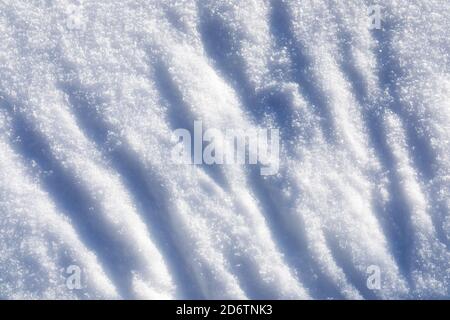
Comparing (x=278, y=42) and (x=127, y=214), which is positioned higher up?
(x=278, y=42)

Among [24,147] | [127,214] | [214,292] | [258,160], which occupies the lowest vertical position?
[214,292]

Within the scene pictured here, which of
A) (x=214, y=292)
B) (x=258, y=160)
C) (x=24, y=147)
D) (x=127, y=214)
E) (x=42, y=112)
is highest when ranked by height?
(x=42, y=112)

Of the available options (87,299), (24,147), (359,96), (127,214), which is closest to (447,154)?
(359,96)

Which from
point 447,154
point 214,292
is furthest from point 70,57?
point 447,154

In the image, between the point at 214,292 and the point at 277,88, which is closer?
the point at 214,292

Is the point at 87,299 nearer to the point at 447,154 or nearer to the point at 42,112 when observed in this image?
the point at 42,112

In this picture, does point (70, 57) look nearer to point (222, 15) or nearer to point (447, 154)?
point (222, 15)
